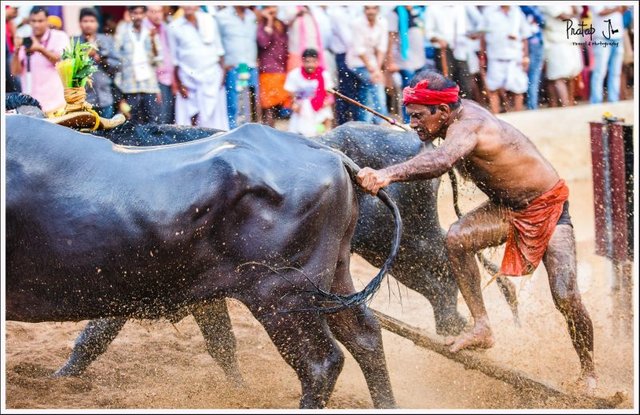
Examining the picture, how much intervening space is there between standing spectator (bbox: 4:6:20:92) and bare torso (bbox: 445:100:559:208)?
5.66m

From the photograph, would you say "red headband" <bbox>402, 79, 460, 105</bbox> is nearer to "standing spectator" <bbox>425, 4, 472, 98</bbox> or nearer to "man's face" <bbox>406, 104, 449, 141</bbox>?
"man's face" <bbox>406, 104, 449, 141</bbox>

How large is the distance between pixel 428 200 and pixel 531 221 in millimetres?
1168

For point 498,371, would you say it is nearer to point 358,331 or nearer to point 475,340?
point 475,340

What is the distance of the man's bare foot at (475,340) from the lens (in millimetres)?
6770

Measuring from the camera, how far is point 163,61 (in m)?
11.1

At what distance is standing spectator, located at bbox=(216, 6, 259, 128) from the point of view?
11.2m

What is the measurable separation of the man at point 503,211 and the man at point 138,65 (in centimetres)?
492

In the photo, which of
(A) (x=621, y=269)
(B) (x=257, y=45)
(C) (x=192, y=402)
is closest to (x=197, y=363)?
(C) (x=192, y=402)

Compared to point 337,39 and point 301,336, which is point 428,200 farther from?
point 337,39

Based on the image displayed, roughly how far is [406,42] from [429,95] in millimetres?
5650

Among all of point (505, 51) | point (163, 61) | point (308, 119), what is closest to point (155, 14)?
point (163, 61)

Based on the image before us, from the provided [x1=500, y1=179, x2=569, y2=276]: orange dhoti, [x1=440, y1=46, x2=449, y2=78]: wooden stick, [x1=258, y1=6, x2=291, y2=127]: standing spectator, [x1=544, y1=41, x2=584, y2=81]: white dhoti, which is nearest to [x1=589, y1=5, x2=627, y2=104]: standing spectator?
[x1=544, y1=41, x2=584, y2=81]: white dhoti

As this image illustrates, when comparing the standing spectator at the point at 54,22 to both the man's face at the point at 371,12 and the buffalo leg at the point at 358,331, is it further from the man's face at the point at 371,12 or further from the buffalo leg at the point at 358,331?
the buffalo leg at the point at 358,331

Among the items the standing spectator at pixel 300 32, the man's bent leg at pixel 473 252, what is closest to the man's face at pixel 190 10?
the standing spectator at pixel 300 32
